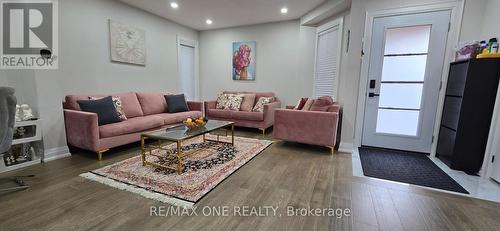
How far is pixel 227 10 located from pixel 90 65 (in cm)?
253

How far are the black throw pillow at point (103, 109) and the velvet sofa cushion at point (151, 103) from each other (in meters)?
0.80

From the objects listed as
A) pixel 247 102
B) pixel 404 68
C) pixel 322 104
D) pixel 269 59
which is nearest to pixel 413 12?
pixel 404 68

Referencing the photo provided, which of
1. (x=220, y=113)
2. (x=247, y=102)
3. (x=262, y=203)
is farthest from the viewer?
(x=247, y=102)

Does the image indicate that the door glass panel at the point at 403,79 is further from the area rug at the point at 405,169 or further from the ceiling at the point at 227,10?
the ceiling at the point at 227,10

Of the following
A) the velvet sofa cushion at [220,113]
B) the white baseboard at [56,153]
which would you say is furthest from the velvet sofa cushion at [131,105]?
the velvet sofa cushion at [220,113]

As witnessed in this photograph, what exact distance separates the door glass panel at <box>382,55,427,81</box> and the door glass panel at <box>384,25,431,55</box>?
9 cm

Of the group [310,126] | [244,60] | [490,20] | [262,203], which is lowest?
[262,203]

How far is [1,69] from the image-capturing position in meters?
2.53

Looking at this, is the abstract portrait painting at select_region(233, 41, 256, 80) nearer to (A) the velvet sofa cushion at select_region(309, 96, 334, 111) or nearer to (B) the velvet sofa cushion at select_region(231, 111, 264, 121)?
(B) the velvet sofa cushion at select_region(231, 111, 264, 121)

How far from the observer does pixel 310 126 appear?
10.6ft

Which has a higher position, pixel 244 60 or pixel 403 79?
pixel 244 60

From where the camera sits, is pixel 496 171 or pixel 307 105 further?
pixel 307 105

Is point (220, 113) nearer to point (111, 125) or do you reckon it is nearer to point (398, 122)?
point (111, 125)

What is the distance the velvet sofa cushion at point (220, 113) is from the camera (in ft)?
15.4
